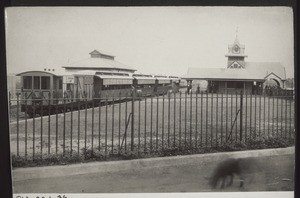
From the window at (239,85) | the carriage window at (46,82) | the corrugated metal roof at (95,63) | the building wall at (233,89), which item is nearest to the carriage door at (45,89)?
the carriage window at (46,82)

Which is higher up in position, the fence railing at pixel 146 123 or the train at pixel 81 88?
the train at pixel 81 88

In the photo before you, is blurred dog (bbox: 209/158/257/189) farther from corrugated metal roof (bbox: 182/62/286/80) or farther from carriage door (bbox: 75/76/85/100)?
carriage door (bbox: 75/76/85/100)

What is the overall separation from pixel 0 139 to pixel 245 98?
59.3 inches

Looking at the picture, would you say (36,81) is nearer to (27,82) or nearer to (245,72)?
(27,82)

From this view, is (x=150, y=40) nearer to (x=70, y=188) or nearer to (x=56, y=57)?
(x=56, y=57)

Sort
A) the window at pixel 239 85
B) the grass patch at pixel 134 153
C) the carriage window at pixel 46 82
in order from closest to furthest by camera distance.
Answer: the carriage window at pixel 46 82
the grass patch at pixel 134 153
the window at pixel 239 85

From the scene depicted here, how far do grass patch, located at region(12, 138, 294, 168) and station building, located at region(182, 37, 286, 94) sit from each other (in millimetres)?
330

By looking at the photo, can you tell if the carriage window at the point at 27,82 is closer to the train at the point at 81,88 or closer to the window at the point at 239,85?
the train at the point at 81,88

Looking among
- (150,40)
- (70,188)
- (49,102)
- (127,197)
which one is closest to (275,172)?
Answer: (127,197)

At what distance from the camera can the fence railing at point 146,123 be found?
2.26 meters

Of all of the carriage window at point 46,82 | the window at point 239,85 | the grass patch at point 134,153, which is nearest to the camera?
the carriage window at point 46,82

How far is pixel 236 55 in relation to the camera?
86.4 inches

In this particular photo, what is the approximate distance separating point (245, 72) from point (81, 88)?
1.00 m

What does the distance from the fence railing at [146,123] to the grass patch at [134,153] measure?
1cm
